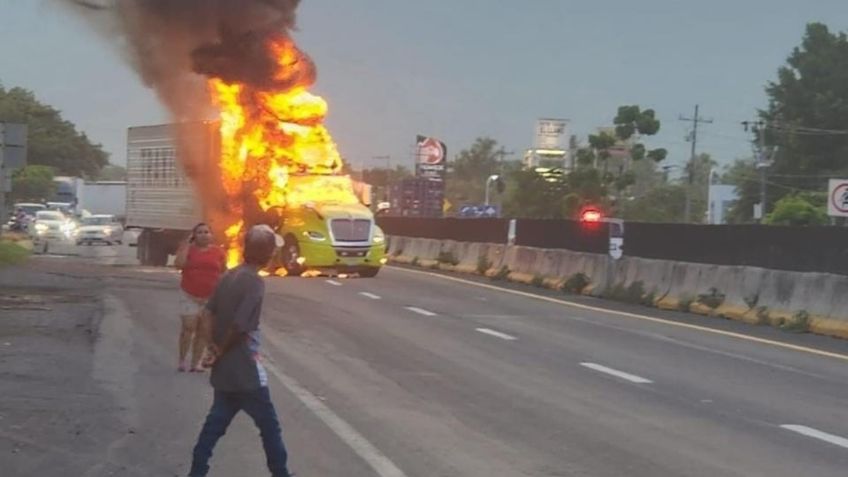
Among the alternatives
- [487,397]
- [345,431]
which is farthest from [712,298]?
[345,431]

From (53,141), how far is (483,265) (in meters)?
68.2

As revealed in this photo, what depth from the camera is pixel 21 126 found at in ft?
89.0

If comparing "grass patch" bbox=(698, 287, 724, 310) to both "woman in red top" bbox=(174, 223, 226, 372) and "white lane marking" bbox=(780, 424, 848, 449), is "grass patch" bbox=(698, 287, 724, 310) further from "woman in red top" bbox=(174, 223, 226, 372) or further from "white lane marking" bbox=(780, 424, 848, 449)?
"white lane marking" bbox=(780, 424, 848, 449)

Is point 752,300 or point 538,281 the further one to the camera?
point 538,281

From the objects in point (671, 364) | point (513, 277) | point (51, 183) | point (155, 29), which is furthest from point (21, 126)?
point (51, 183)

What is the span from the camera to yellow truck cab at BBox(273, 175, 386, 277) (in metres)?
29.6

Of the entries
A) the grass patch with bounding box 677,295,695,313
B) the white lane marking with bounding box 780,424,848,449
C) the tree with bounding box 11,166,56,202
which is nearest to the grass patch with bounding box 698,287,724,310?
the grass patch with bounding box 677,295,695,313

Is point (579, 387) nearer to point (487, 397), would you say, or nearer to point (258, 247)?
point (487, 397)

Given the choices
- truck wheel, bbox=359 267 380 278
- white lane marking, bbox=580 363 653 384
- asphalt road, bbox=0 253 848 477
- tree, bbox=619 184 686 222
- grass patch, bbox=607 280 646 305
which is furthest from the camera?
tree, bbox=619 184 686 222

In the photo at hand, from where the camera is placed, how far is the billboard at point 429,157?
82.8 metres

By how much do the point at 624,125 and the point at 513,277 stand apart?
33.7 meters

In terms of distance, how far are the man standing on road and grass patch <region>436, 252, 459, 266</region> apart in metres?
29.2

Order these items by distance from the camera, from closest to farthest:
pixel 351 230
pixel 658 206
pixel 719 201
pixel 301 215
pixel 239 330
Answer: pixel 239 330 → pixel 301 215 → pixel 351 230 → pixel 658 206 → pixel 719 201

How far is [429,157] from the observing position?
274ft
